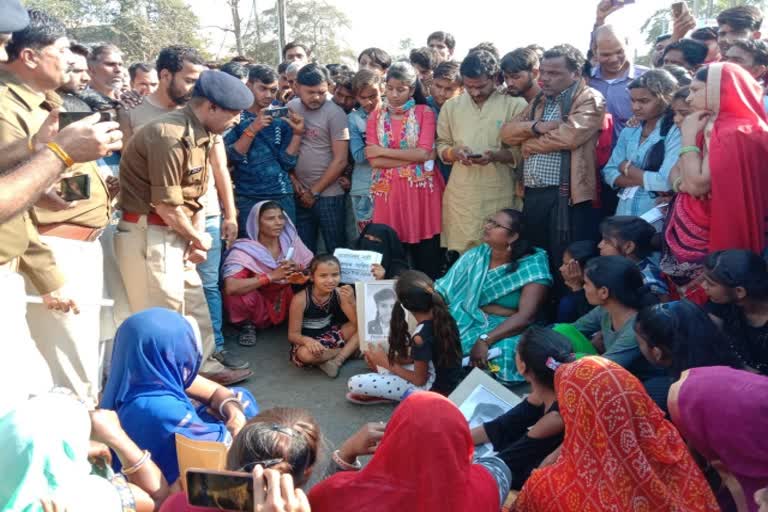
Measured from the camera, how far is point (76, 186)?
2.94 m

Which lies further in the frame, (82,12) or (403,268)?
(82,12)

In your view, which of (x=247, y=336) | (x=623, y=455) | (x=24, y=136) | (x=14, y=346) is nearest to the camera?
(x=623, y=455)

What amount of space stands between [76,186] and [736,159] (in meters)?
3.17

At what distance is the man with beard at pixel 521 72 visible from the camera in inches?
196

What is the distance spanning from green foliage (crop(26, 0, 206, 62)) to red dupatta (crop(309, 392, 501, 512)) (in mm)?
23204

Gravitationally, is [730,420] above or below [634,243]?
below

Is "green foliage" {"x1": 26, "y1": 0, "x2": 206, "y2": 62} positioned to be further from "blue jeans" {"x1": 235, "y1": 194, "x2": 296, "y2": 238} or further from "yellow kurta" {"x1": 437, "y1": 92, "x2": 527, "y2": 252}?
"yellow kurta" {"x1": 437, "y1": 92, "x2": 527, "y2": 252}

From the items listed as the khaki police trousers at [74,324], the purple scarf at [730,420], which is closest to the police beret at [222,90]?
the khaki police trousers at [74,324]

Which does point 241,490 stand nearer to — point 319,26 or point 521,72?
point 521,72

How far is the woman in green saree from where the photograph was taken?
448cm

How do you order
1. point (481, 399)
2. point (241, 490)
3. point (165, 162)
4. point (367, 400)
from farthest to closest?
1. point (367, 400)
2. point (165, 162)
3. point (481, 399)
4. point (241, 490)

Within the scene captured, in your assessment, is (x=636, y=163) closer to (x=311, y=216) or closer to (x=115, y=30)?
(x=311, y=216)

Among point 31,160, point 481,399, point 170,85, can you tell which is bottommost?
point 481,399

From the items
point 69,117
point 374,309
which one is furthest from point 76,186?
point 374,309
